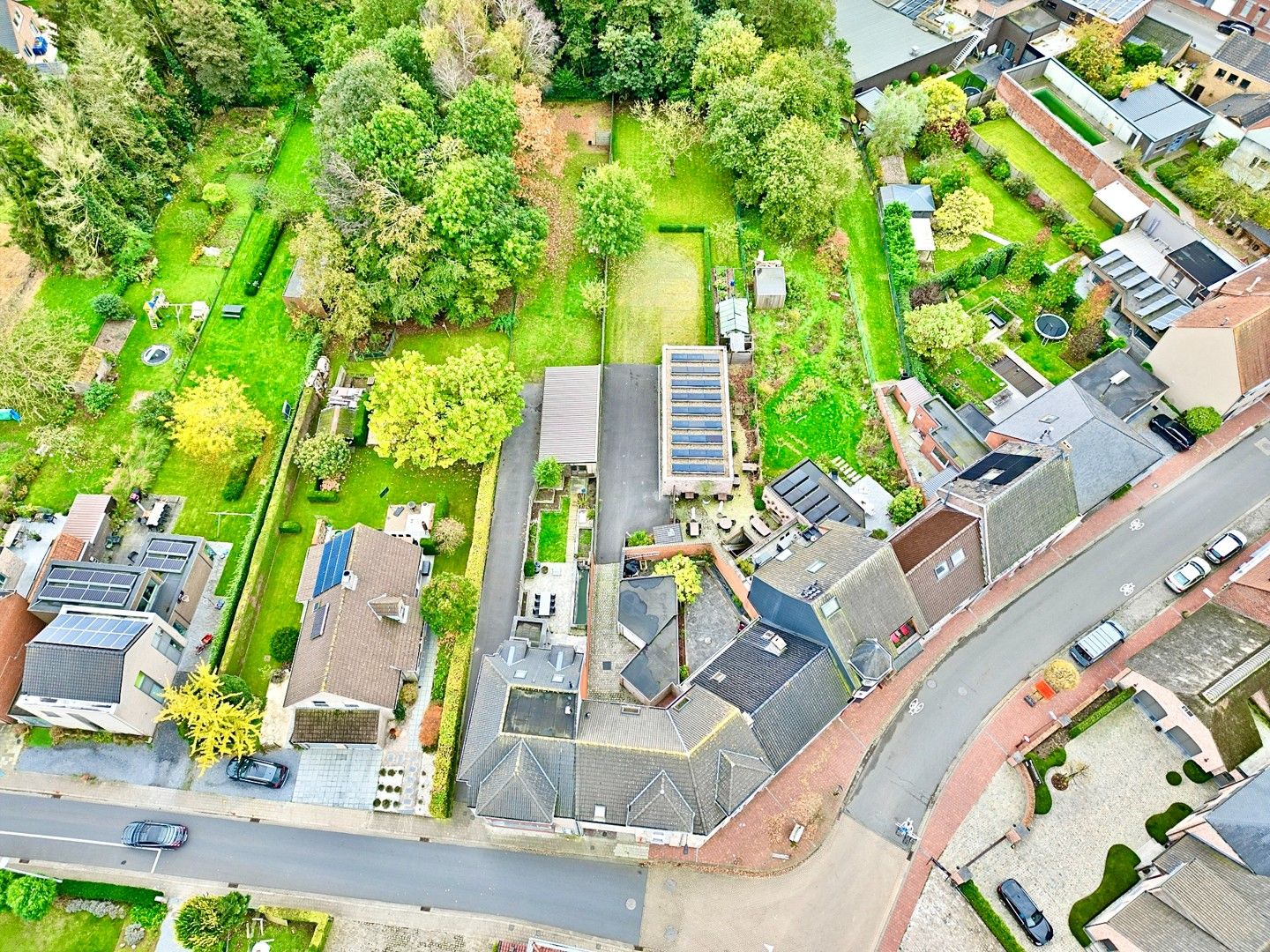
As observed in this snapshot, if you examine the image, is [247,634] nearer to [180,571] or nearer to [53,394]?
[180,571]

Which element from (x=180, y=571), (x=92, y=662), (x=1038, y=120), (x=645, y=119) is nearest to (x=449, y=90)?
(x=645, y=119)

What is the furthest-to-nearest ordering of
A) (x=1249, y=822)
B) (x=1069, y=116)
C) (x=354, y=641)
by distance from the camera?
(x=1069, y=116) → (x=354, y=641) → (x=1249, y=822)

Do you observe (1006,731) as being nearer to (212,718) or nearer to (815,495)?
(815,495)

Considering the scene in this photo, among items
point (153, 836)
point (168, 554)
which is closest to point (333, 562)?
point (168, 554)

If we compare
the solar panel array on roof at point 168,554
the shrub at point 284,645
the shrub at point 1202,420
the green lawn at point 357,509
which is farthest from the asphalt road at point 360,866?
the shrub at point 1202,420

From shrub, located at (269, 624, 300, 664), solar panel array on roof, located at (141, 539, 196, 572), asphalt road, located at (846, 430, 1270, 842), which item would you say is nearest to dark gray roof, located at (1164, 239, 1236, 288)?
asphalt road, located at (846, 430, 1270, 842)

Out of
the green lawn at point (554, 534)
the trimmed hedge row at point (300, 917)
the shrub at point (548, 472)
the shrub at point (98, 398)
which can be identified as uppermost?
the shrub at point (98, 398)

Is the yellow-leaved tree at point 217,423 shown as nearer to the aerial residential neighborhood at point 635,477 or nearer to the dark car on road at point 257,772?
the aerial residential neighborhood at point 635,477
